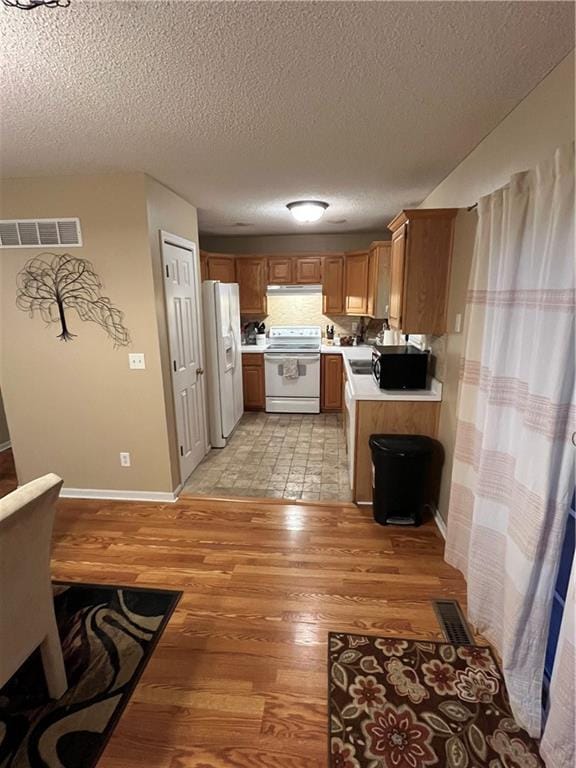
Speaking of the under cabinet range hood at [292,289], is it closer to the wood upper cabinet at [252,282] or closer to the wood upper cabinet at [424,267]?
the wood upper cabinet at [252,282]

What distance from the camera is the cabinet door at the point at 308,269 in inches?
203

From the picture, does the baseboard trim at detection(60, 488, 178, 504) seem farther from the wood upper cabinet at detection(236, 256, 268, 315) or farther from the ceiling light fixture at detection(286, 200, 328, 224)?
the wood upper cabinet at detection(236, 256, 268, 315)

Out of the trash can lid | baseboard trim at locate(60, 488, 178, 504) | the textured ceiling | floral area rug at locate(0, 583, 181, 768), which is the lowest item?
floral area rug at locate(0, 583, 181, 768)

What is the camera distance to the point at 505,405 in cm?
162

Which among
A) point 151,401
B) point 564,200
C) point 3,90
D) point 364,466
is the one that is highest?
point 3,90

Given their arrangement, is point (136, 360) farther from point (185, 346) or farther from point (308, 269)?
point (308, 269)

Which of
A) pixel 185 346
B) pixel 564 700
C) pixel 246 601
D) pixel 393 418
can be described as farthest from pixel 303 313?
pixel 564 700

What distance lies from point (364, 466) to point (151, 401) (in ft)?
5.75

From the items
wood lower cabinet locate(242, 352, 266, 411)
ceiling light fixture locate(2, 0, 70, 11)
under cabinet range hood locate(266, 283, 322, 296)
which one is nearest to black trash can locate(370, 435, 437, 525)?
ceiling light fixture locate(2, 0, 70, 11)

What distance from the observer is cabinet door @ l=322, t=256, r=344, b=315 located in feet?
16.9

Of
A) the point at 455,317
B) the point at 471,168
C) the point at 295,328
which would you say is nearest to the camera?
the point at 471,168

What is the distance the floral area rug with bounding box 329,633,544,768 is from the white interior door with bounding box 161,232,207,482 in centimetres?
206

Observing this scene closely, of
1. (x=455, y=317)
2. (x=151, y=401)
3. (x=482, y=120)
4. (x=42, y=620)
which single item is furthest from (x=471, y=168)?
(x=42, y=620)

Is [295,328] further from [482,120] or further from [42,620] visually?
[42,620]
